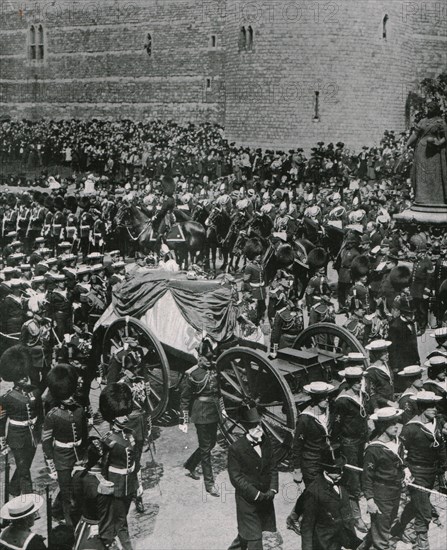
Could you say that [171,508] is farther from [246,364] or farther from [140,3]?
[140,3]

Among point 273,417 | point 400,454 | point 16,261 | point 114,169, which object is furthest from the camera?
point 114,169

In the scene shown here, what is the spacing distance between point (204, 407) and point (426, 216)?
751cm

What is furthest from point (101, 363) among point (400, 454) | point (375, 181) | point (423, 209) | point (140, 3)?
point (140, 3)

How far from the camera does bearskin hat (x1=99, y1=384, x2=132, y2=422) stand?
274 inches

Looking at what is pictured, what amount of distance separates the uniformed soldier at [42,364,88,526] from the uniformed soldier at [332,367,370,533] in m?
2.49

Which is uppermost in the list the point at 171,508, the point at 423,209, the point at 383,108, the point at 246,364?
the point at 383,108

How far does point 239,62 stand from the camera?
32.3 metres

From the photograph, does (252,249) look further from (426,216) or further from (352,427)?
(352,427)

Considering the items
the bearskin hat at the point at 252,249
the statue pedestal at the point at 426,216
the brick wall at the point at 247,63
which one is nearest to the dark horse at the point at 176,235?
the bearskin hat at the point at 252,249

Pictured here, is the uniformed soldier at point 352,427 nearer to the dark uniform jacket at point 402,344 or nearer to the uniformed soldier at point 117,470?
the uniformed soldier at point 117,470

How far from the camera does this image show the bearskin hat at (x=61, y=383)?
7434 mm

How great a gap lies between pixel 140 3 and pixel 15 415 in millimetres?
38746

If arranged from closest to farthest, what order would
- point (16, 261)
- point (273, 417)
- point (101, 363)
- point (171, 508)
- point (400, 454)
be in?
point (400, 454) → point (171, 508) → point (273, 417) → point (101, 363) → point (16, 261)

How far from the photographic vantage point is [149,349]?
30.1 ft
